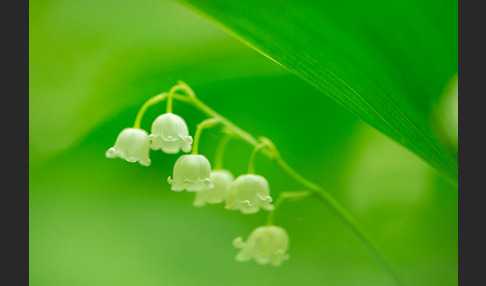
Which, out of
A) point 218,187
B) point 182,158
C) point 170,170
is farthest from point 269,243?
point 170,170

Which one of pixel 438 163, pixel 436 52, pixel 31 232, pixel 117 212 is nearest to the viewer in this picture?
pixel 438 163

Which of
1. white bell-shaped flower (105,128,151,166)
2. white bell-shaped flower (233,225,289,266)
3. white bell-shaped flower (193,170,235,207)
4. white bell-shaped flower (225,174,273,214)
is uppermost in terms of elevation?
A: white bell-shaped flower (105,128,151,166)

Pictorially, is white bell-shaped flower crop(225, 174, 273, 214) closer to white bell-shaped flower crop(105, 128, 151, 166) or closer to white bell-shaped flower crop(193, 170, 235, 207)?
white bell-shaped flower crop(193, 170, 235, 207)

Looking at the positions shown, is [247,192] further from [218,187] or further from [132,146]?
[132,146]

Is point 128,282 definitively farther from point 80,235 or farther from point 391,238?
point 391,238

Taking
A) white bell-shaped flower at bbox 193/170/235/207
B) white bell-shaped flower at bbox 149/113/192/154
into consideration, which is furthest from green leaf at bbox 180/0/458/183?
white bell-shaped flower at bbox 193/170/235/207

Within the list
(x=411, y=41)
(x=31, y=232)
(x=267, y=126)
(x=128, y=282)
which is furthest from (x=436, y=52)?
(x=31, y=232)
